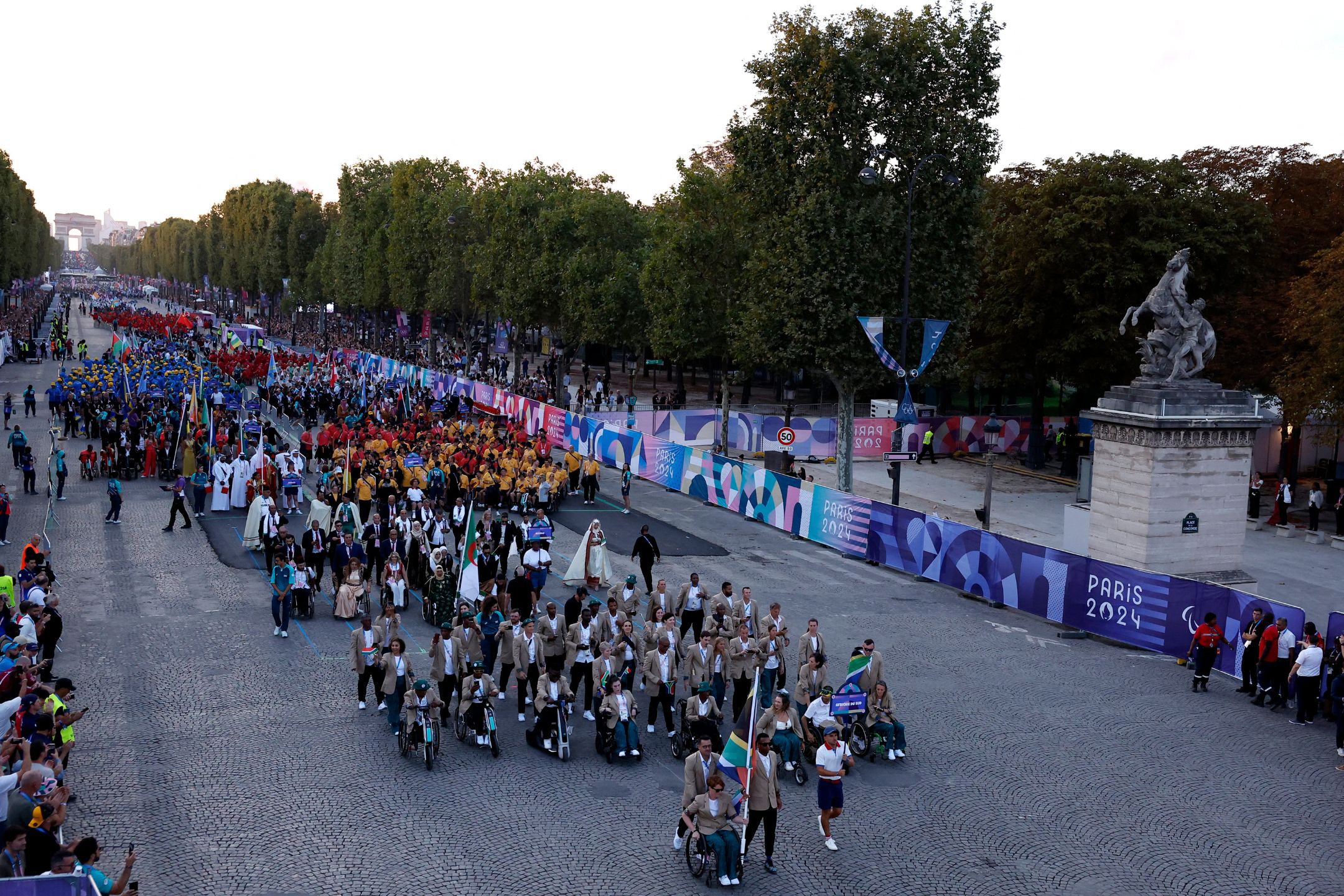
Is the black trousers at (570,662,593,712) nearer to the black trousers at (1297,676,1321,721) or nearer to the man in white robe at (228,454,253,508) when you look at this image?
the black trousers at (1297,676,1321,721)

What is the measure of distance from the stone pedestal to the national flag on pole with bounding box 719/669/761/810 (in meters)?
14.2

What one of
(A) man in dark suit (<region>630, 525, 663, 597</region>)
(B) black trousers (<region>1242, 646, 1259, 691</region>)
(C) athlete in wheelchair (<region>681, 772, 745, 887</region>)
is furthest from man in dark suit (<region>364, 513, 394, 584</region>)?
(B) black trousers (<region>1242, 646, 1259, 691</region>)

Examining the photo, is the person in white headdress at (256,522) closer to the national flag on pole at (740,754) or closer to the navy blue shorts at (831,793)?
the national flag on pole at (740,754)

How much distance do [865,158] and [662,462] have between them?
38.6ft

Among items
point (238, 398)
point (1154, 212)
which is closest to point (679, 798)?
point (1154, 212)

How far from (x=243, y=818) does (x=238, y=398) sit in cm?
3983

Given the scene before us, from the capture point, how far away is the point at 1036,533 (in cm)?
3188

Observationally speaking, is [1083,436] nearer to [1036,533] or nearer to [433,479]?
[1036,533]

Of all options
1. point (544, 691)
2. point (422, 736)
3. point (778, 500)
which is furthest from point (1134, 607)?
point (422, 736)

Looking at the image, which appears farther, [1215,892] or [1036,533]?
[1036,533]

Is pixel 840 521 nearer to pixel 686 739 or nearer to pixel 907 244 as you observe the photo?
pixel 907 244

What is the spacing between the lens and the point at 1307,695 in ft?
55.2

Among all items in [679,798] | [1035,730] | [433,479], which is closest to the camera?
[679,798]

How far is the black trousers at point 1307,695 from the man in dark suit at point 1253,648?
1024 millimetres
